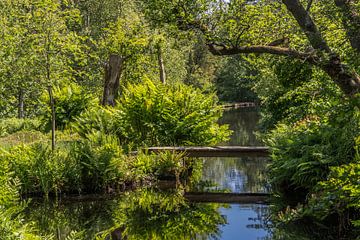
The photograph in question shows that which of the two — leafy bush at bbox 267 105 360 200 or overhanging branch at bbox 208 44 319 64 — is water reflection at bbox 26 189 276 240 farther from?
overhanging branch at bbox 208 44 319 64

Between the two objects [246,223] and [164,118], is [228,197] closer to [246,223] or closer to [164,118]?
[246,223]

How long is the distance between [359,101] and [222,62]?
42.2m

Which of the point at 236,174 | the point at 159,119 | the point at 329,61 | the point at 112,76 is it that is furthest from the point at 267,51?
the point at 112,76

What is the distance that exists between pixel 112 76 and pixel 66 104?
455 centimetres

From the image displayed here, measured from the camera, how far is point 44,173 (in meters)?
9.16

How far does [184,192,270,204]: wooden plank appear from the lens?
9.35 m

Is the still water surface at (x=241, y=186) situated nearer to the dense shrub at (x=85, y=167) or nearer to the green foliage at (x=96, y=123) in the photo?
the dense shrub at (x=85, y=167)

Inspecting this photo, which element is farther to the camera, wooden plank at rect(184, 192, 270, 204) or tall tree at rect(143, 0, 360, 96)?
wooden plank at rect(184, 192, 270, 204)

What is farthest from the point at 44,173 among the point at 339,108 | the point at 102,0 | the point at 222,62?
the point at 222,62

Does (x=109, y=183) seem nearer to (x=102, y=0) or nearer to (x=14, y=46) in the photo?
(x=14, y=46)

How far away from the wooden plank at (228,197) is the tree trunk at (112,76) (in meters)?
5.01

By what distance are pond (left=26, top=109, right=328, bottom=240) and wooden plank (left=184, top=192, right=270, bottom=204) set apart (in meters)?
0.26

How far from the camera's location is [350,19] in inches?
259

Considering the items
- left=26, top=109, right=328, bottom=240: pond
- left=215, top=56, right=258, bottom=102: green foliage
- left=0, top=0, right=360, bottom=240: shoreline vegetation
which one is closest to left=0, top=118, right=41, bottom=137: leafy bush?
left=0, top=0, right=360, bottom=240: shoreline vegetation
